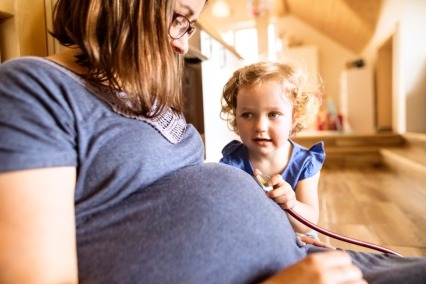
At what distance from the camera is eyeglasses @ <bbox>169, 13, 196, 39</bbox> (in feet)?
1.91

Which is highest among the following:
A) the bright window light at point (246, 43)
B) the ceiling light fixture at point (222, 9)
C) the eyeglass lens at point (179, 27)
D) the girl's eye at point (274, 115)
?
the ceiling light fixture at point (222, 9)

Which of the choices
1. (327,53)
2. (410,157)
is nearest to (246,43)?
(410,157)

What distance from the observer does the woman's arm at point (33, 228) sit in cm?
35

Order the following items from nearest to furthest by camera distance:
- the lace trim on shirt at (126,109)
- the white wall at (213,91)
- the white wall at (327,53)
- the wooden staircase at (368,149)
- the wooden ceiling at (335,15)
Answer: the lace trim on shirt at (126,109) < the white wall at (213,91) < the wooden staircase at (368,149) < the wooden ceiling at (335,15) < the white wall at (327,53)

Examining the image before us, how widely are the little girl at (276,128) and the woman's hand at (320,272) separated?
0.35 metres

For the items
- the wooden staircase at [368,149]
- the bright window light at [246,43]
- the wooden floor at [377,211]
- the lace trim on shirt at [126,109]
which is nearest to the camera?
the lace trim on shirt at [126,109]

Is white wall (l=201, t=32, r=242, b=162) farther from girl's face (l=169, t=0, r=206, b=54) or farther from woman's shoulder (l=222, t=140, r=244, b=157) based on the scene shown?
girl's face (l=169, t=0, r=206, b=54)

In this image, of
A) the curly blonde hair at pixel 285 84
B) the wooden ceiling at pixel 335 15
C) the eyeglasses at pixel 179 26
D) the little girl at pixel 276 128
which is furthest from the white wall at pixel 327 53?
the eyeglasses at pixel 179 26

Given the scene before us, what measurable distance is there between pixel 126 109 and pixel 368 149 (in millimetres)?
3691

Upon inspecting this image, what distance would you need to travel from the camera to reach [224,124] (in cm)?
183

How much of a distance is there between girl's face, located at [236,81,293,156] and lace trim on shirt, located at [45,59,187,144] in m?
0.32

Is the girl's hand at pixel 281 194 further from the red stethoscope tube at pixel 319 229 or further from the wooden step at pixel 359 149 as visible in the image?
the wooden step at pixel 359 149

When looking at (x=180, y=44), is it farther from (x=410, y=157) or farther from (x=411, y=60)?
(x=411, y=60)

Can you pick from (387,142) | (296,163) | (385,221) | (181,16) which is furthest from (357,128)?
(181,16)
